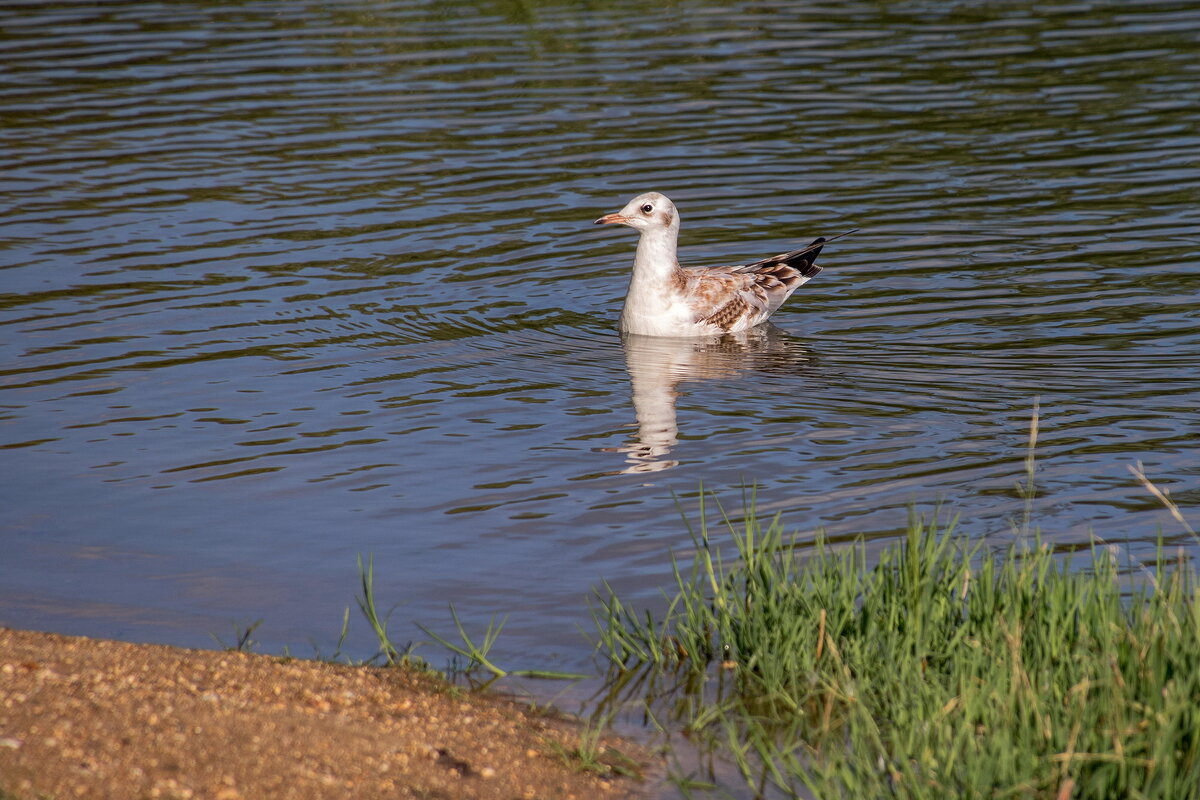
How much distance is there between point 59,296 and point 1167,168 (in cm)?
1120

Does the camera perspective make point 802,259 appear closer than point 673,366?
No

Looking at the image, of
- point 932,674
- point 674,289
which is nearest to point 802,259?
point 674,289

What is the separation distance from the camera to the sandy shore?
505 centimetres

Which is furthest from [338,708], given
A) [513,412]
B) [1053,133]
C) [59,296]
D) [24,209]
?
[1053,133]

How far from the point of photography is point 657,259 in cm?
1230

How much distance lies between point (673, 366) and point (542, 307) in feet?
5.98

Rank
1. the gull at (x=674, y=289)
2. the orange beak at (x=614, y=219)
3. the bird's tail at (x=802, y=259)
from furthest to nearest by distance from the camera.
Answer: the bird's tail at (x=802, y=259) → the gull at (x=674, y=289) → the orange beak at (x=614, y=219)

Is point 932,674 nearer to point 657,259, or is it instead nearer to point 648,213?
point 657,259

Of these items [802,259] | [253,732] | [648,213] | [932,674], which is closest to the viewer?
[253,732]

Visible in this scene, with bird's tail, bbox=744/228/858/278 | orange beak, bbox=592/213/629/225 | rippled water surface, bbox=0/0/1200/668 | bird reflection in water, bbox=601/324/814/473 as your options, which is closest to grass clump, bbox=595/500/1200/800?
rippled water surface, bbox=0/0/1200/668

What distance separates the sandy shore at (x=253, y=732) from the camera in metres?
5.05

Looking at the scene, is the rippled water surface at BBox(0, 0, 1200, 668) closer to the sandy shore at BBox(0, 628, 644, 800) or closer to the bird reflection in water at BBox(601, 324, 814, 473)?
the bird reflection in water at BBox(601, 324, 814, 473)

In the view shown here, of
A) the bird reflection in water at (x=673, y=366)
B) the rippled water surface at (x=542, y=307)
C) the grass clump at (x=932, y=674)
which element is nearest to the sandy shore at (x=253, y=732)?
the grass clump at (x=932, y=674)

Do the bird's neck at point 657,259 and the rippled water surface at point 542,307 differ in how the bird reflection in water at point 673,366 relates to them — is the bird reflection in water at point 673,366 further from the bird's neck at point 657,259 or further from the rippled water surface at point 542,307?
the bird's neck at point 657,259
